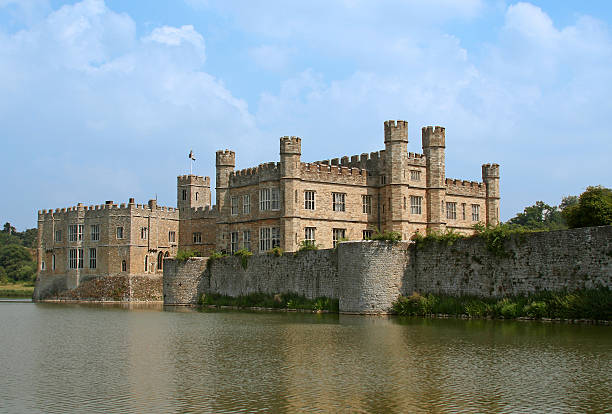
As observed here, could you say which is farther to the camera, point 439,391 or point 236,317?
point 236,317

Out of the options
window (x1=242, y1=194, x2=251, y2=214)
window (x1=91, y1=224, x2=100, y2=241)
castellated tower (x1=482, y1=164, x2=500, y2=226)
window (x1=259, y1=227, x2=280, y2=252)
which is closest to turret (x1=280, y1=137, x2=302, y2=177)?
window (x1=259, y1=227, x2=280, y2=252)

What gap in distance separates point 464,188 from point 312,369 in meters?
39.9

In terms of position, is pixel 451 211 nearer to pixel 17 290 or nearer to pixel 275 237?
pixel 275 237

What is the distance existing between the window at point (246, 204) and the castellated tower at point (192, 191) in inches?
907

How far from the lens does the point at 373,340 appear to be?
25.2 meters

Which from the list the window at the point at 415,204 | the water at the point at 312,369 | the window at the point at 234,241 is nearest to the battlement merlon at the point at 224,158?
the window at the point at 234,241

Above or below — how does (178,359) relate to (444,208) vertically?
below

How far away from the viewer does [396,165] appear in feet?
164

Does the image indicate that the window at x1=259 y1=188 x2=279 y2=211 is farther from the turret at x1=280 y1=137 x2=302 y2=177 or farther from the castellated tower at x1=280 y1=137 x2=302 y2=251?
the turret at x1=280 y1=137 x2=302 y2=177

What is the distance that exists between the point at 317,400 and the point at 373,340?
10.2 m

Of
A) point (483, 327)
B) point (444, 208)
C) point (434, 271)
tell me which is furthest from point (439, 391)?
point (444, 208)

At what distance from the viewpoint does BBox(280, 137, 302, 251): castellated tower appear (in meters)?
48.0

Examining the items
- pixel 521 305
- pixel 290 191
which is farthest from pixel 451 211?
pixel 521 305

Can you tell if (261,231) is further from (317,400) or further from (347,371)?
(317,400)
